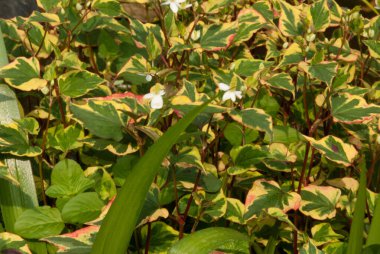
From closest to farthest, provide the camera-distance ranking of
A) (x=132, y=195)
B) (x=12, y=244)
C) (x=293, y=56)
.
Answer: (x=132, y=195) → (x=12, y=244) → (x=293, y=56)

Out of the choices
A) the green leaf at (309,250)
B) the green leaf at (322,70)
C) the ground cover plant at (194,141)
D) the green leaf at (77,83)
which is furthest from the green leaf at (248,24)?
the green leaf at (309,250)

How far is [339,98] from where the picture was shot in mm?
1379

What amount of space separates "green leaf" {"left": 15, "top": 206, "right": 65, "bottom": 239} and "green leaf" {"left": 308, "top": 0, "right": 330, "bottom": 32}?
725 millimetres

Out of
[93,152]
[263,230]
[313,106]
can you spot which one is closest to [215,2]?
[313,106]

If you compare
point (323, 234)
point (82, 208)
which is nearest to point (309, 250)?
point (323, 234)

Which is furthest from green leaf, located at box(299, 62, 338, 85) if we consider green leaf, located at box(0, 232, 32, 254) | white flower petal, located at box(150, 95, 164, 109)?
green leaf, located at box(0, 232, 32, 254)

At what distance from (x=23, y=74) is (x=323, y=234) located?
726 mm

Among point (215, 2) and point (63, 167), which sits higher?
point (215, 2)

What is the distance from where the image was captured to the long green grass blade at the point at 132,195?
3.15 feet

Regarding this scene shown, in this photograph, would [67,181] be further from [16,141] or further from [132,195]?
[132,195]

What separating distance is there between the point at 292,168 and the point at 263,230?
0.15 meters

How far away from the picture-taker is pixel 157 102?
1.24 metres

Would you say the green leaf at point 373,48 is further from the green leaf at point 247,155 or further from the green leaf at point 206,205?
the green leaf at point 206,205

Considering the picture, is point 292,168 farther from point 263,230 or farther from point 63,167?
point 63,167
